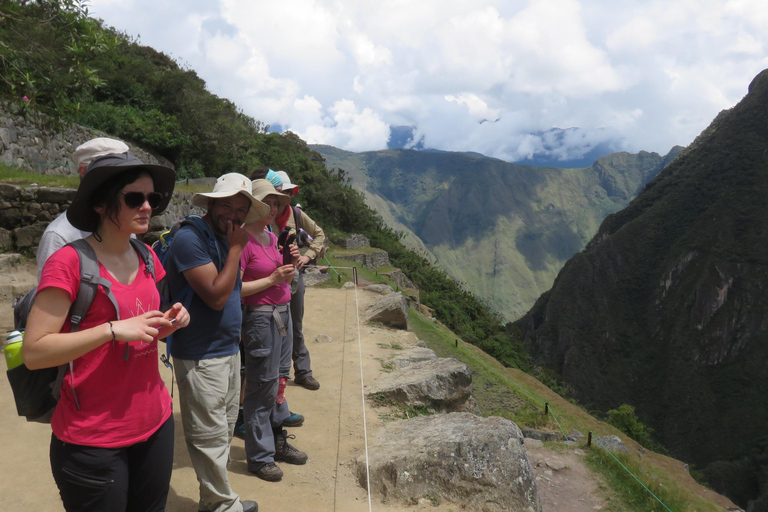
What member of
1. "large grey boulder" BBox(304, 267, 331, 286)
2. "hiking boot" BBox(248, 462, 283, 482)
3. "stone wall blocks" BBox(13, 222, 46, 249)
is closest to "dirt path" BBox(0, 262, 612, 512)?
"hiking boot" BBox(248, 462, 283, 482)

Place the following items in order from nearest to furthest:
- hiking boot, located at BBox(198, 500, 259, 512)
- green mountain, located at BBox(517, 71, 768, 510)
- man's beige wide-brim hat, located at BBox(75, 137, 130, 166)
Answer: man's beige wide-brim hat, located at BBox(75, 137, 130, 166) < hiking boot, located at BBox(198, 500, 259, 512) < green mountain, located at BBox(517, 71, 768, 510)

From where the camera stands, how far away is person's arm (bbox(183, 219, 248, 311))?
2477mm

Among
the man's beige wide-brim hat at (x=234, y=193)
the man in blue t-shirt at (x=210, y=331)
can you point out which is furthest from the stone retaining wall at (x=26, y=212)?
the man in blue t-shirt at (x=210, y=331)

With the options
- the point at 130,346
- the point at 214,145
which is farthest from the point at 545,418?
the point at 214,145

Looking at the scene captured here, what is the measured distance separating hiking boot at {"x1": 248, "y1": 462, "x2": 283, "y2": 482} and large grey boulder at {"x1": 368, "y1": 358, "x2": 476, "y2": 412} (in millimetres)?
2225

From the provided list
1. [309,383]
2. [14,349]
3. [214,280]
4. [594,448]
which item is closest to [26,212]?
[309,383]

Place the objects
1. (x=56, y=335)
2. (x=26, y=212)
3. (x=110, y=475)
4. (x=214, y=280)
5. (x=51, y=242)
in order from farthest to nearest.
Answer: (x=26, y=212)
(x=214, y=280)
(x=51, y=242)
(x=110, y=475)
(x=56, y=335)

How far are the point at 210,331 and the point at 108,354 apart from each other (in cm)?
86

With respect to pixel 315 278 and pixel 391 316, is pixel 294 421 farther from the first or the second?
pixel 315 278

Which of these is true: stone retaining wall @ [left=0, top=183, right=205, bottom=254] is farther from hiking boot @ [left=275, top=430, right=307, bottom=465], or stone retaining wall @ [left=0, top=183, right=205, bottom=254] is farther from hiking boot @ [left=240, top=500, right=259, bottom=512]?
hiking boot @ [left=240, top=500, right=259, bottom=512]

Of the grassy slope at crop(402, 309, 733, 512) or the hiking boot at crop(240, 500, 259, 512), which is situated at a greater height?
the hiking boot at crop(240, 500, 259, 512)

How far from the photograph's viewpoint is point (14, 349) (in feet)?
5.42

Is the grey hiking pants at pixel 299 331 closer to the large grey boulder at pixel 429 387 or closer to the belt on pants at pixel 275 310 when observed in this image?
the large grey boulder at pixel 429 387

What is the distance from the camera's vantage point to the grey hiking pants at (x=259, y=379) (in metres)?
3.34
